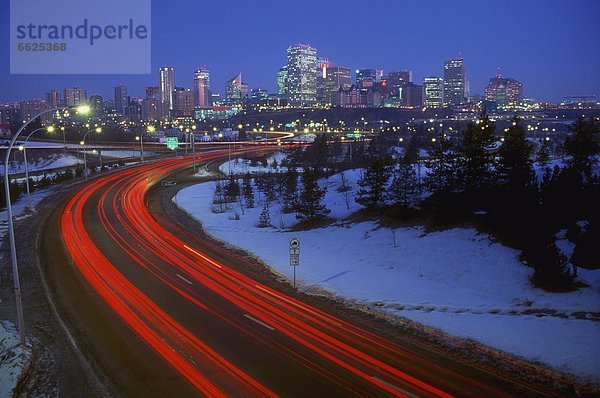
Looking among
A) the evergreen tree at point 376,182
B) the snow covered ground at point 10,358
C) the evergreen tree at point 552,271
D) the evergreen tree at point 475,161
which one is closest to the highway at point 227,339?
the snow covered ground at point 10,358

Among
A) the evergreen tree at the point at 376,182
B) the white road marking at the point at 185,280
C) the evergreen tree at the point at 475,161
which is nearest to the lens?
the white road marking at the point at 185,280

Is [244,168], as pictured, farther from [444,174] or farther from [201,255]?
[444,174]

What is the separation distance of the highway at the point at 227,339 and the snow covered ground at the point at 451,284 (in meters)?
2.36

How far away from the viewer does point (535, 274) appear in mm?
20906

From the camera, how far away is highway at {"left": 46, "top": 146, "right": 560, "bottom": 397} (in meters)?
13.5

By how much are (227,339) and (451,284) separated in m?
11.7

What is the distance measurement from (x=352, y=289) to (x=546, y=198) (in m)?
11.9

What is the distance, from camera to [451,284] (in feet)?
76.1

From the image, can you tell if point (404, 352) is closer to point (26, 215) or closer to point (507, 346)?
point (507, 346)

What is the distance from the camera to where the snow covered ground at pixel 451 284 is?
16281mm

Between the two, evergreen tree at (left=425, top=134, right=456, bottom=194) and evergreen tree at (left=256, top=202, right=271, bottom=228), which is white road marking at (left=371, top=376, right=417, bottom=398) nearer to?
evergreen tree at (left=425, top=134, right=456, bottom=194)

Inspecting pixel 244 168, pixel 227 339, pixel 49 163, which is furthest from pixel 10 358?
pixel 49 163

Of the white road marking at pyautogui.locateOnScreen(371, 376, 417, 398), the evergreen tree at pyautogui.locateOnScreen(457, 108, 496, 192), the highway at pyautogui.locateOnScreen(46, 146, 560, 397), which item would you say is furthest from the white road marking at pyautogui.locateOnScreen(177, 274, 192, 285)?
the evergreen tree at pyautogui.locateOnScreen(457, 108, 496, 192)

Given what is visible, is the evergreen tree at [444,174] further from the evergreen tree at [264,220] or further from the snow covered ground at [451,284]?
the evergreen tree at [264,220]
